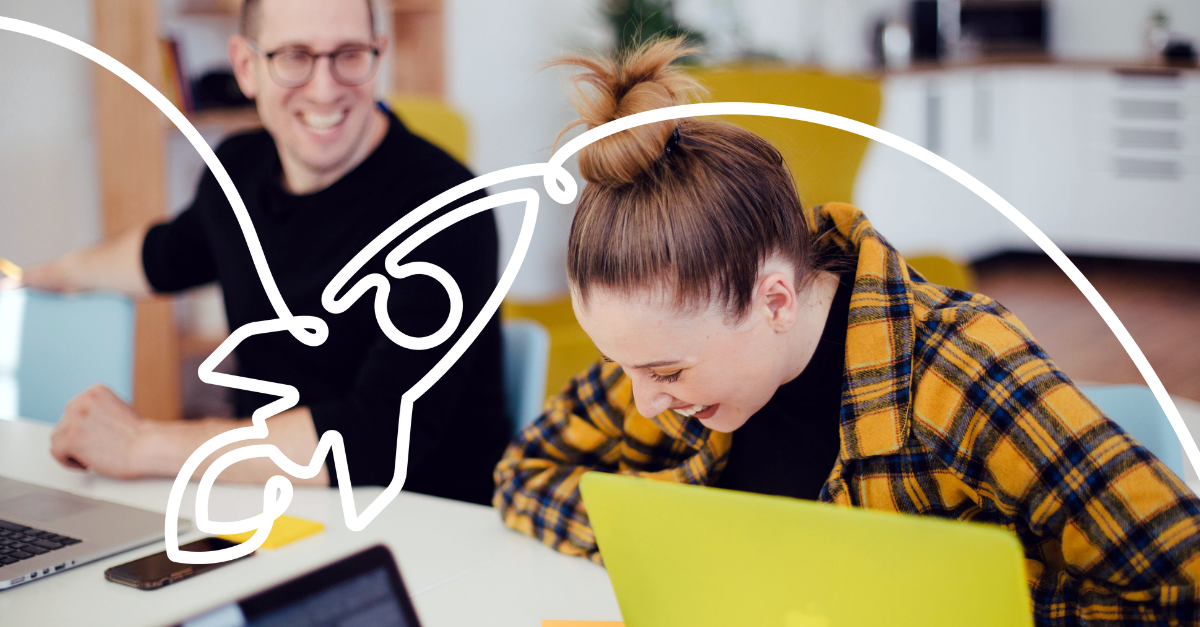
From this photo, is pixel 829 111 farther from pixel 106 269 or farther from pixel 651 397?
pixel 651 397

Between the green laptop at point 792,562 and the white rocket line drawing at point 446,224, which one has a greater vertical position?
the white rocket line drawing at point 446,224

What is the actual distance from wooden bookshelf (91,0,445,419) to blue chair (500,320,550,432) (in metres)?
1.72

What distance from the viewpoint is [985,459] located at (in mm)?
962

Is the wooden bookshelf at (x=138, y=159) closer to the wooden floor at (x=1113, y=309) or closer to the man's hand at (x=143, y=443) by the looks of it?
the man's hand at (x=143, y=443)

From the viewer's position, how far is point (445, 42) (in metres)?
4.04

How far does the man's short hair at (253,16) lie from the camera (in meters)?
1.65

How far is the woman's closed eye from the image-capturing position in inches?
40.2

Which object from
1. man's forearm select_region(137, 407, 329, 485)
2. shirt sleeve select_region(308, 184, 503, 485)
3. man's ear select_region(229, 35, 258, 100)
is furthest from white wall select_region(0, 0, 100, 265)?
man's forearm select_region(137, 407, 329, 485)

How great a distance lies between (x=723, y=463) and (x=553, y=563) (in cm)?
22

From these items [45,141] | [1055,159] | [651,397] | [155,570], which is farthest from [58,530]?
[1055,159]

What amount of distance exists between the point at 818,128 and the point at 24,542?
260 cm

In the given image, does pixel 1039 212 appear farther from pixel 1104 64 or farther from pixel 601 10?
pixel 601 10

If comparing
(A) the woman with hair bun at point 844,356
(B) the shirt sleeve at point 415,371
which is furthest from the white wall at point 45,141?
(A) the woman with hair bun at point 844,356

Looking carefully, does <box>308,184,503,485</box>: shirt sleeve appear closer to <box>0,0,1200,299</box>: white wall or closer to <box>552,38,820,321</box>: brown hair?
<box>0,0,1200,299</box>: white wall
